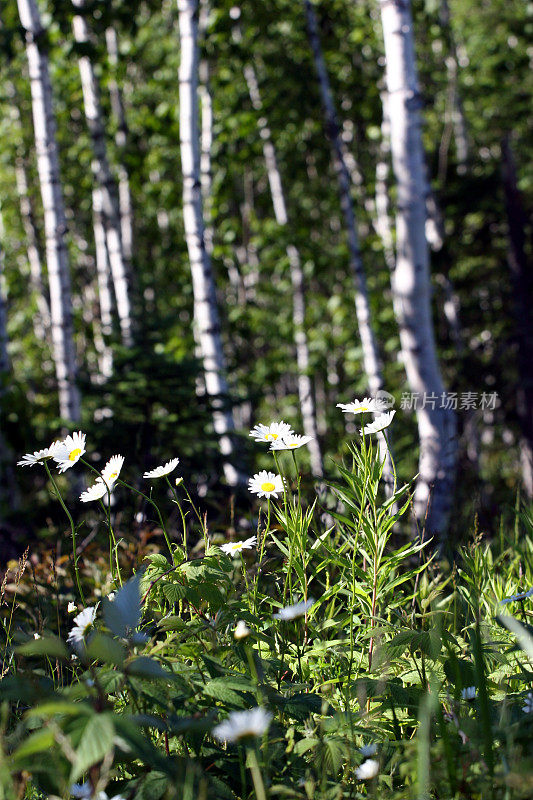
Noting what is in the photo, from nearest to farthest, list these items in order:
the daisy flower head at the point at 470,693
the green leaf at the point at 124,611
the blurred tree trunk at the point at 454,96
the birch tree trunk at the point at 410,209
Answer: the green leaf at the point at 124,611, the daisy flower head at the point at 470,693, the birch tree trunk at the point at 410,209, the blurred tree trunk at the point at 454,96

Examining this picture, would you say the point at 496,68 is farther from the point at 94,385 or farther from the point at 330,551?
the point at 330,551

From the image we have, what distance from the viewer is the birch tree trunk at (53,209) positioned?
5.63 meters

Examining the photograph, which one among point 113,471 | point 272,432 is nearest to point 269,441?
point 272,432

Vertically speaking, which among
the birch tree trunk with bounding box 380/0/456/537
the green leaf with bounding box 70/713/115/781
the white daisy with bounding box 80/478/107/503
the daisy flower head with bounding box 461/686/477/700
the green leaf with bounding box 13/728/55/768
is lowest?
the daisy flower head with bounding box 461/686/477/700

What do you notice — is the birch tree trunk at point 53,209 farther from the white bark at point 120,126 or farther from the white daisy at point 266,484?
the white daisy at point 266,484

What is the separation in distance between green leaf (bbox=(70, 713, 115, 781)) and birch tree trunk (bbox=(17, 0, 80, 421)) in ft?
16.4

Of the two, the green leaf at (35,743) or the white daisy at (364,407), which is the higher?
the white daisy at (364,407)

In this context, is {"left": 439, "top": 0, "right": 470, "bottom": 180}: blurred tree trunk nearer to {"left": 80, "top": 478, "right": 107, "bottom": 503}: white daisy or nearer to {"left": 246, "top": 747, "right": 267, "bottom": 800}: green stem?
{"left": 80, "top": 478, "right": 107, "bottom": 503}: white daisy

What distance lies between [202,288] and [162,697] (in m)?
4.90

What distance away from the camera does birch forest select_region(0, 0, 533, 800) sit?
1075 mm

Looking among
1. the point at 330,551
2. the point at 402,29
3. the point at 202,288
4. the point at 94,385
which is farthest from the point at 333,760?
the point at 202,288

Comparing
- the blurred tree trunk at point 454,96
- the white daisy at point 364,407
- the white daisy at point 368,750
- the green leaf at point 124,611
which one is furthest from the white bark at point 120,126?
the white daisy at point 368,750

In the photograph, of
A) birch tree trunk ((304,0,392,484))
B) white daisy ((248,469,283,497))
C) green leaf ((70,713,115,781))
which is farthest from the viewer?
birch tree trunk ((304,0,392,484))

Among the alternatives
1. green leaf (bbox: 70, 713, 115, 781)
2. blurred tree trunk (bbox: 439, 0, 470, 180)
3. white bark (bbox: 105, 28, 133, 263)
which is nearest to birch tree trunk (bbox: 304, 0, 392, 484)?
white bark (bbox: 105, 28, 133, 263)
